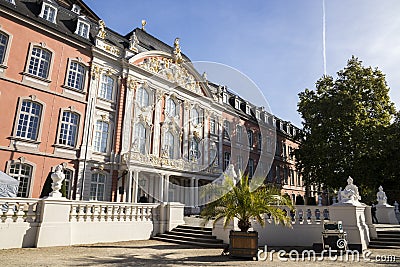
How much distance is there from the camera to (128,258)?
7.89m

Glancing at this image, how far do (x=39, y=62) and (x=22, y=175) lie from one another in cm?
650

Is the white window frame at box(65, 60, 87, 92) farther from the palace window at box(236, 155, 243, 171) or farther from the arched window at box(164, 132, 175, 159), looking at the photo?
the palace window at box(236, 155, 243, 171)

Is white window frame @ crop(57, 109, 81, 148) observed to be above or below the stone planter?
above

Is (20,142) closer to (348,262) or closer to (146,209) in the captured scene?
(146,209)

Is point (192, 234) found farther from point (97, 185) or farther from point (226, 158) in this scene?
point (226, 158)

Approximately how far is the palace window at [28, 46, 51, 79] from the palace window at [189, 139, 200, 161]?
1235cm

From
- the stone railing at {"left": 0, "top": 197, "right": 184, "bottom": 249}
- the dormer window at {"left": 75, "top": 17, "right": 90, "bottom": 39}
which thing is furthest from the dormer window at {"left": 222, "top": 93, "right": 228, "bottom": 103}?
the stone railing at {"left": 0, "top": 197, "right": 184, "bottom": 249}

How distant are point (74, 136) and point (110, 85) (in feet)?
15.0

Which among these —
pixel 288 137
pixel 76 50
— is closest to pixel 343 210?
pixel 76 50

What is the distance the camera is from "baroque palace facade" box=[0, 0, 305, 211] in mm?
15617

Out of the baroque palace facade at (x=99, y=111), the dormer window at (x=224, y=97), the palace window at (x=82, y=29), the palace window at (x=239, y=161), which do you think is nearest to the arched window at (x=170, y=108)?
the baroque palace facade at (x=99, y=111)

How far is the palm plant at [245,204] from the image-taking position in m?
8.20

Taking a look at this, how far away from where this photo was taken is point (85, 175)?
17.4m

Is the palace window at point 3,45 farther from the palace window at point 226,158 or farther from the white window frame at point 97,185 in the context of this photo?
the palace window at point 226,158
